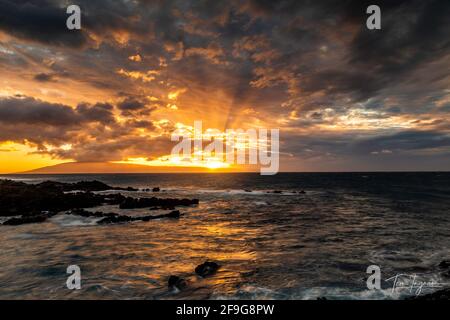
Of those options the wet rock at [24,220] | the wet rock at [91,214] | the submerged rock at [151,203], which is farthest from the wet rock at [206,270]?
the submerged rock at [151,203]

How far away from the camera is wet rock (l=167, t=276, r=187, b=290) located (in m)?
13.1

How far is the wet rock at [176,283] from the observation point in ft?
42.9

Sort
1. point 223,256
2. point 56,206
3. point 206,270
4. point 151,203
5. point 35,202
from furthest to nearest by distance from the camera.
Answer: point 151,203 → point 35,202 → point 56,206 → point 223,256 → point 206,270

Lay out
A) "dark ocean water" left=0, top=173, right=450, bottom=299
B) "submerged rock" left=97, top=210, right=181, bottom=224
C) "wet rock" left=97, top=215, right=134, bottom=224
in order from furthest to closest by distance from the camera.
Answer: "submerged rock" left=97, top=210, right=181, bottom=224 → "wet rock" left=97, top=215, right=134, bottom=224 → "dark ocean water" left=0, top=173, right=450, bottom=299

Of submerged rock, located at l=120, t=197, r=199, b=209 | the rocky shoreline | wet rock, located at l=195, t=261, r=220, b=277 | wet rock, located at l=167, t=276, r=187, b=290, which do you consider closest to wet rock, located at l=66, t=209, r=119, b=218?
the rocky shoreline

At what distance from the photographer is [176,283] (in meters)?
13.3

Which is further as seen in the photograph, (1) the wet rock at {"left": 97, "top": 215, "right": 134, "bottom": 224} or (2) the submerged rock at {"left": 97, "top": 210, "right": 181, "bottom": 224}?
(2) the submerged rock at {"left": 97, "top": 210, "right": 181, "bottom": 224}

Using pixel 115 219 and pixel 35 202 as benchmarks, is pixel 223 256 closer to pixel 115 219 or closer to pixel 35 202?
pixel 115 219

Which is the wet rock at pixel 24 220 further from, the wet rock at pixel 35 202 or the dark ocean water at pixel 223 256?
the wet rock at pixel 35 202

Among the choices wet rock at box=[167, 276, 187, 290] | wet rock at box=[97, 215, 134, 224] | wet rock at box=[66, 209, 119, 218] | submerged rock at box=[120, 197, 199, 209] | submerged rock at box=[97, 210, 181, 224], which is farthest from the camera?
submerged rock at box=[120, 197, 199, 209]

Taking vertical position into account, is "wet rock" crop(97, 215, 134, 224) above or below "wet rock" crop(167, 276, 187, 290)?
below

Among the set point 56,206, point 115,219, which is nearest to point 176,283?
point 115,219

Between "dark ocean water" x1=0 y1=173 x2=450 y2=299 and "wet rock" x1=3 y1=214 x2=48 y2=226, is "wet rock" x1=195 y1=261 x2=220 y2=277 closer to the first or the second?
"dark ocean water" x1=0 y1=173 x2=450 y2=299
